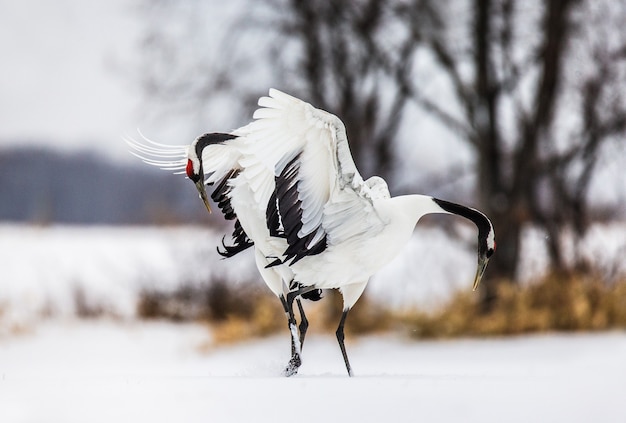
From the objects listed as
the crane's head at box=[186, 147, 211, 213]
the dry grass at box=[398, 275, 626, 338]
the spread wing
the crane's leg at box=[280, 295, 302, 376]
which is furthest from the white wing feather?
the dry grass at box=[398, 275, 626, 338]

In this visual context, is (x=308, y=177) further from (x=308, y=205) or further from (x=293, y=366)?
(x=293, y=366)

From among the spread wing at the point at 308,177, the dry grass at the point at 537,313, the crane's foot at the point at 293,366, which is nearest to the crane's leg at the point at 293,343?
the crane's foot at the point at 293,366

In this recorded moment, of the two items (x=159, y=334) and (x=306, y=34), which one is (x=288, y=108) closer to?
(x=306, y=34)

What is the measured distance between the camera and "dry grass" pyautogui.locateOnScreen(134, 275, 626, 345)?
562 cm

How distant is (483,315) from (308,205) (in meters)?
3.61

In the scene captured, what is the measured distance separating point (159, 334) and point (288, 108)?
14.0 feet

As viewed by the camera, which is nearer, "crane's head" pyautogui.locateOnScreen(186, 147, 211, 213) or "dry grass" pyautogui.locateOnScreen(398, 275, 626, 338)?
"crane's head" pyautogui.locateOnScreen(186, 147, 211, 213)

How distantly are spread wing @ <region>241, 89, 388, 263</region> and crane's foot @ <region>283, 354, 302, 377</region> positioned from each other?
1.26ft

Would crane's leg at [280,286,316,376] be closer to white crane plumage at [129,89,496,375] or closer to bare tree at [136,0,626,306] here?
white crane plumage at [129,89,496,375]

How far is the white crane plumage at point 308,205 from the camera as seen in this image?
2459mm

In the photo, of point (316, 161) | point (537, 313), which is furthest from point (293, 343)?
point (537, 313)

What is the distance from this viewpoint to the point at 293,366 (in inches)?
110

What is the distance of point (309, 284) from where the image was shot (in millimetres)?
2676

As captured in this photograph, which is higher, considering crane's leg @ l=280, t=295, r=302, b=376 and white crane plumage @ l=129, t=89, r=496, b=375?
white crane plumage @ l=129, t=89, r=496, b=375
